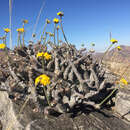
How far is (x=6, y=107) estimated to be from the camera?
306 cm

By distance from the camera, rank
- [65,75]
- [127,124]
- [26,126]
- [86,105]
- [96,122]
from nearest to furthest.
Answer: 1. [26,126]
2. [96,122]
3. [127,124]
4. [86,105]
5. [65,75]

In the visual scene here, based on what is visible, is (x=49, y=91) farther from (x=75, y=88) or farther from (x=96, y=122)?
(x=96, y=122)

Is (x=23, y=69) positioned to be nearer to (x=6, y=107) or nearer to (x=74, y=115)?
(x=6, y=107)

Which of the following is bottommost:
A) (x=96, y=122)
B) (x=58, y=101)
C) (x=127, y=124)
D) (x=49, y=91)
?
(x=127, y=124)

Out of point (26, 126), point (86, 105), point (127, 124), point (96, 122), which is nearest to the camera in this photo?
point (26, 126)

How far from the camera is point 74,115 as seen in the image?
9.00ft

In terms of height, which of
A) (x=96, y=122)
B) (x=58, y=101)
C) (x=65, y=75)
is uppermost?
(x=65, y=75)

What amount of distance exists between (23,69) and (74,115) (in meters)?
1.84

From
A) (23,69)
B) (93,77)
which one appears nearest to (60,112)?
(93,77)

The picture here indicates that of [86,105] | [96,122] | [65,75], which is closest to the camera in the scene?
[96,122]

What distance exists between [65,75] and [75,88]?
17.8 inches

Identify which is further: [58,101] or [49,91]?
[49,91]

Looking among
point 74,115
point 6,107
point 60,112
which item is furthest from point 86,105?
point 6,107

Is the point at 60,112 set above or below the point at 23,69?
below
